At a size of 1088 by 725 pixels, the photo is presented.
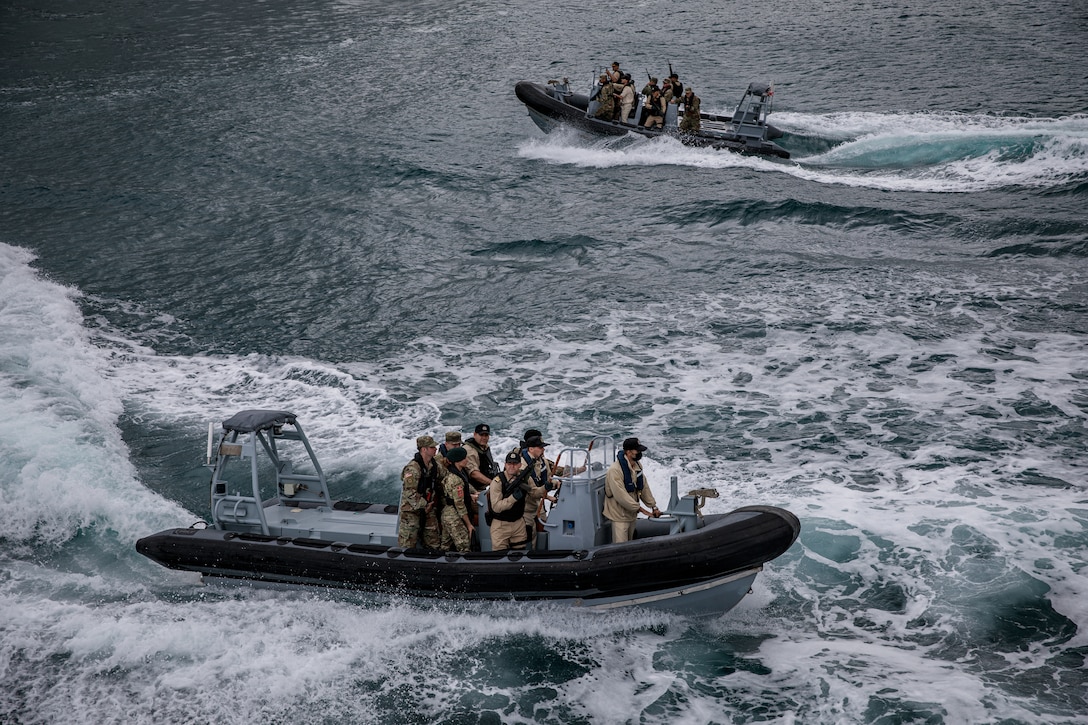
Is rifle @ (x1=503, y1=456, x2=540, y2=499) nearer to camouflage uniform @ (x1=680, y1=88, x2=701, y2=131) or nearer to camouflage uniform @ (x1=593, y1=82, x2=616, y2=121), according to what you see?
camouflage uniform @ (x1=680, y1=88, x2=701, y2=131)

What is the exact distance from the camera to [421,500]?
10000mm

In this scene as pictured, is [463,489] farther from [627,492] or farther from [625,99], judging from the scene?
[625,99]

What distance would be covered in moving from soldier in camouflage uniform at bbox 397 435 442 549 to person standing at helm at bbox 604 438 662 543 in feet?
5.96

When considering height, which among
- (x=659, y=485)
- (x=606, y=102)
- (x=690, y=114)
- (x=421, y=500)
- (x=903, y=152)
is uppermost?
(x=606, y=102)

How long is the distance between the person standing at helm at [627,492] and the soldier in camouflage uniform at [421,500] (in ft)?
5.96

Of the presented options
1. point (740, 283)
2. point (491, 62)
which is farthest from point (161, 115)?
point (740, 283)

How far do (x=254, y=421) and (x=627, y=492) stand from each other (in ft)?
13.6

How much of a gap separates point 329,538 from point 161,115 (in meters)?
25.1

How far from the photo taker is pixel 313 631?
33.0 feet

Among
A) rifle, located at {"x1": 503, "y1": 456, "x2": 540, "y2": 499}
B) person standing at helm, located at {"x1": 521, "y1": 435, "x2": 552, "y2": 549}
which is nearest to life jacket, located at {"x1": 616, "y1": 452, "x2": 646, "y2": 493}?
person standing at helm, located at {"x1": 521, "y1": 435, "x2": 552, "y2": 549}

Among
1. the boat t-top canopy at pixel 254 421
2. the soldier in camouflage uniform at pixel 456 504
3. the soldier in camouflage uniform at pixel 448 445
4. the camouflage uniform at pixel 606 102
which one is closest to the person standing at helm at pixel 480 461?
the soldier in camouflage uniform at pixel 448 445

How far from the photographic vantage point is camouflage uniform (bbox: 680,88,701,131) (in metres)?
25.0

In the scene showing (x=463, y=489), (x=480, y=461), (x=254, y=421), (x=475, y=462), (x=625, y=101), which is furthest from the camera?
(x=625, y=101)

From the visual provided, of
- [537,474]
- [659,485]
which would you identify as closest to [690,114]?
[659,485]
